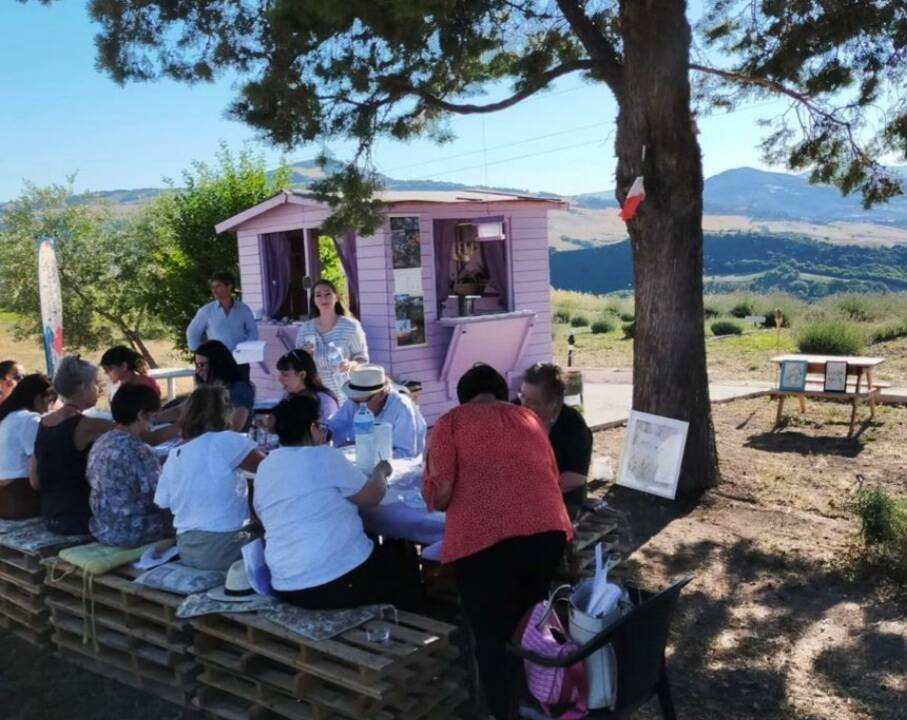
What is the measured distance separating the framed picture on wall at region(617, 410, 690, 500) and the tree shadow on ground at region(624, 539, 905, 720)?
832mm

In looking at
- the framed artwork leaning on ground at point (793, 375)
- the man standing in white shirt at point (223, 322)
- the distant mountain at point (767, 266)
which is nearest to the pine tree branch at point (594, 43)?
the man standing in white shirt at point (223, 322)

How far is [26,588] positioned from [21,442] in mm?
809

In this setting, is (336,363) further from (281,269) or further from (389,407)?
(281,269)

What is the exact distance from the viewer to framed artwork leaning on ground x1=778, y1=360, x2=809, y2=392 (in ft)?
31.1

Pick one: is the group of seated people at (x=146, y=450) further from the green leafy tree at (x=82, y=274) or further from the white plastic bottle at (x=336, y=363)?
the green leafy tree at (x=82, y=274)

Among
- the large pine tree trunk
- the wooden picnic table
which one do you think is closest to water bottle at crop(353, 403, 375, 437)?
the large pine tree trunk

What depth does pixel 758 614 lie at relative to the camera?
4652 millimetres

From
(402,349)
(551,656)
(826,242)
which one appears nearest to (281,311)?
(402,349)

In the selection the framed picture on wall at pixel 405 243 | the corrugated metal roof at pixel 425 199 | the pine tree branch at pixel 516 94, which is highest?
the pine tree branch at pixel 516 94

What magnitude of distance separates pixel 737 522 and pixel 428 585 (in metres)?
2.79

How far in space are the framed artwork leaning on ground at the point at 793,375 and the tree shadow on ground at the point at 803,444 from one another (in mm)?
630

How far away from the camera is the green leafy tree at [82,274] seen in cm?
1780

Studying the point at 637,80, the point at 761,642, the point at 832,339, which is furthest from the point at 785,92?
the point at 832,339

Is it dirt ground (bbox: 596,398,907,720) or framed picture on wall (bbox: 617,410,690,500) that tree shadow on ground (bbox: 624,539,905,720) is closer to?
dirt ground (bbox: 596,398,907,720)
